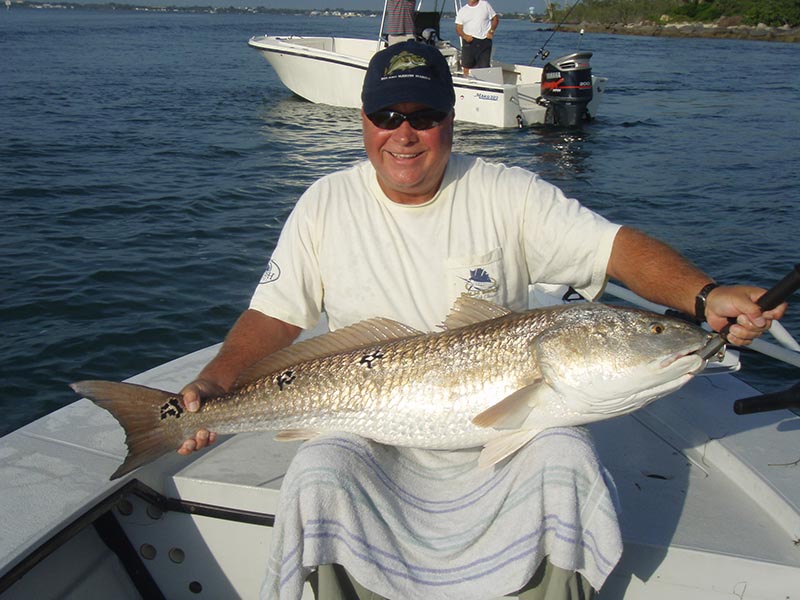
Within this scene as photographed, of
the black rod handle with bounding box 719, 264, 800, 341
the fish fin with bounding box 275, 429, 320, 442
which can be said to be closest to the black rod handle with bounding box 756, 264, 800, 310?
the black rod handle with bounding box 719, 264, 800, 341

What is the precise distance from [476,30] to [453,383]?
1647cm

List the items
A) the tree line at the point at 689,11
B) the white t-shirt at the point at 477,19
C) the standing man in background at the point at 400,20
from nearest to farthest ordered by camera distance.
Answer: the white t-shirt at the point at 477,19, the standing man in background at the point at 400,20, the tree line at the point at 689,11

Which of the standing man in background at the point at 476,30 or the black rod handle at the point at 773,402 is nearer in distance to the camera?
the black rod handle at the point at 773,402

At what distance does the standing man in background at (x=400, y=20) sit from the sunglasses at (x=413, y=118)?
15.5 m

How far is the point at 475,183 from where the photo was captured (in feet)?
10.4

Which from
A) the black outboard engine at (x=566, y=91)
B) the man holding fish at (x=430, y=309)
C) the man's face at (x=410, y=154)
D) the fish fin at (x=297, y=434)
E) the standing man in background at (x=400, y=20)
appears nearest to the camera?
the man holding fish at (x=430, y=309)

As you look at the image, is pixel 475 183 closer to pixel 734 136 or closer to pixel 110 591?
pixel 110 591

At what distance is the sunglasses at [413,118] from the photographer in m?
3.05

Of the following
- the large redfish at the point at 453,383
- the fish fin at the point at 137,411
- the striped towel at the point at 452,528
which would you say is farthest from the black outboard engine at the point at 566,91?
A: the striped towel at the point at 452,528

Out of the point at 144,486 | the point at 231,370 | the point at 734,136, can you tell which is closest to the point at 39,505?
the point at 144,486

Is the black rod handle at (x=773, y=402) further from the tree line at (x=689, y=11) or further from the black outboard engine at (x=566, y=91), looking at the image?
the tree line at (x=689, y=11)

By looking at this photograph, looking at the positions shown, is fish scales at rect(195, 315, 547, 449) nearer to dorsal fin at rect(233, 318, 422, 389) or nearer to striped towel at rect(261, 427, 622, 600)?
dorsal fin at rect(233, 318, 422, 389)

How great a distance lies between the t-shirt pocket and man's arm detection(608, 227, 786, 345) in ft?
1.55

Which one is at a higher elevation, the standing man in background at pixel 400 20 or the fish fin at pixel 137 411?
the standing man in background at pixel 400 20
